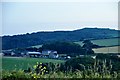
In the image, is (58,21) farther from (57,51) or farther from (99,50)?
(99,50)

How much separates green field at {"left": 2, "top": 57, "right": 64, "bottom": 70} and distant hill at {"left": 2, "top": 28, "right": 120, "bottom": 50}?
0.30 meters

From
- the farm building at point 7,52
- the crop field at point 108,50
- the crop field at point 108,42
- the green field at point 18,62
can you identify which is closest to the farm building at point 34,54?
the green field at point 18,62

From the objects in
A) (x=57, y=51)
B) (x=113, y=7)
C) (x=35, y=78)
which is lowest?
(x=35, y=78)

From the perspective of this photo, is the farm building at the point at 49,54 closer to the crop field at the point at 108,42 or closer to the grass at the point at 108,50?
the crop field at the point at 108,42

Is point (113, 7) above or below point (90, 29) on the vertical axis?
above

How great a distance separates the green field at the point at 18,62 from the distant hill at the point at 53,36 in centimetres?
30

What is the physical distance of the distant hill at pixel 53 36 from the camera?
6.45 meters

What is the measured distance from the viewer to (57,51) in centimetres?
654

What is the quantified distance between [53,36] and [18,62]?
42.9 inches

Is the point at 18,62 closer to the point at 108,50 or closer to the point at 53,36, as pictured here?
the point at 53,36

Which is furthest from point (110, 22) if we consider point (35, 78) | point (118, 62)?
point (35, 78)

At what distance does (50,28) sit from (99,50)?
52.3 inches

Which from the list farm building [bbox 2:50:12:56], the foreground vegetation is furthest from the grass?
farm building [bbox 2:50:12:56]

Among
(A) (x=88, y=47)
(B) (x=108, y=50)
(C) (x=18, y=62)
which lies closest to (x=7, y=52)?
(C) (x=18, y=62)
